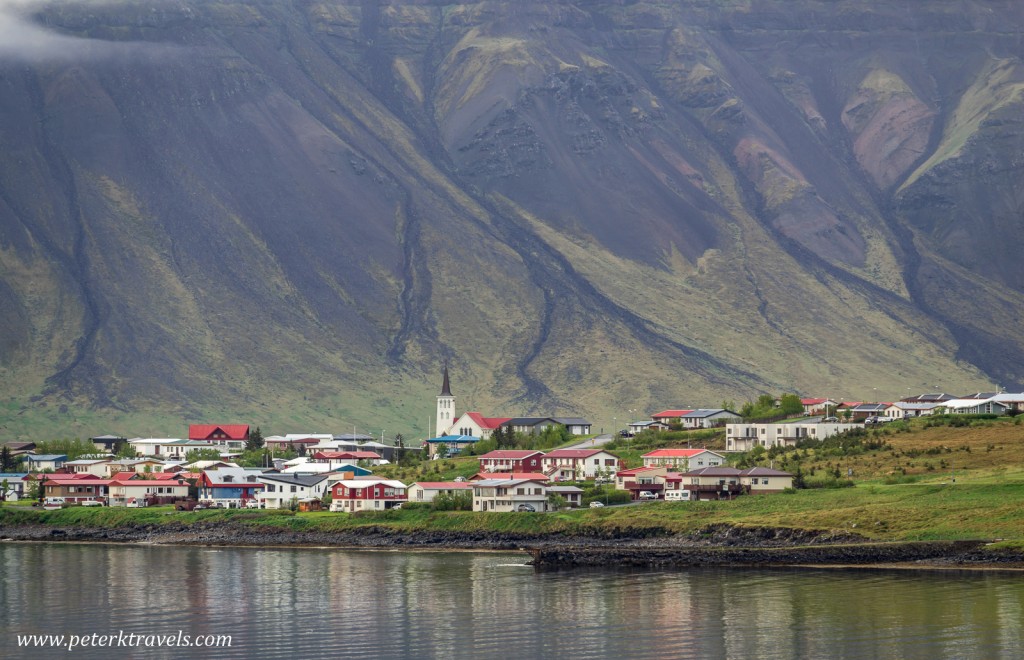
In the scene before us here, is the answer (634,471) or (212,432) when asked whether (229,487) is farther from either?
(212,432)

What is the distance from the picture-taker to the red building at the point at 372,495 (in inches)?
5221

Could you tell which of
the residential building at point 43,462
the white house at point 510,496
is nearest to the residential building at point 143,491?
the residential building at point 43,462

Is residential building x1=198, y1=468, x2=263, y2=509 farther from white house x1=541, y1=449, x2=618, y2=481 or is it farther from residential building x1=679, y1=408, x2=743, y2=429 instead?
residential building x1=679, y1=408, x2=743, y2=429

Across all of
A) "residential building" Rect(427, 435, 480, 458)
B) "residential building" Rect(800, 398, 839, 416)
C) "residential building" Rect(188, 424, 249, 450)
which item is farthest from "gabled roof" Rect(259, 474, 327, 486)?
"residential building" Rect(188, 424, 249, 450)

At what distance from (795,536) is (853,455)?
24078mm

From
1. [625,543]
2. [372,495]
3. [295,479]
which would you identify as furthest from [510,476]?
[625,543]

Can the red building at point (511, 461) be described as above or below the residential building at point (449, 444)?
below

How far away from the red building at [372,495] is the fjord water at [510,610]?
21.0 meters

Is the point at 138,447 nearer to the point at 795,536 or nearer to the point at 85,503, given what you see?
the point at 85,503

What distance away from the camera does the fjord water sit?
250 ft

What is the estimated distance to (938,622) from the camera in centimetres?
7994

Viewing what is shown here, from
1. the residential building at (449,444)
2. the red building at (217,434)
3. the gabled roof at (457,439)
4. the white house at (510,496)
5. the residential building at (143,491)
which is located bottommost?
the white house at (510,496)

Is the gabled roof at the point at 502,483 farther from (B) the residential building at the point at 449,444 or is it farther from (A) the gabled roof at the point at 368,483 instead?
(B) the residential building at the point at 449,444

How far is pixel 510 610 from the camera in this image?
87500 millimetres
